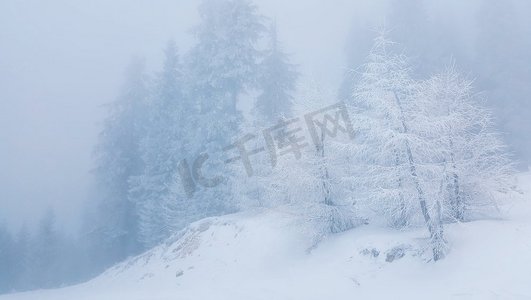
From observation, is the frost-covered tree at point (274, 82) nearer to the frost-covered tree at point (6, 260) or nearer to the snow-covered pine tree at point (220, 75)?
the snow-covered pine tree at point (220, 75)

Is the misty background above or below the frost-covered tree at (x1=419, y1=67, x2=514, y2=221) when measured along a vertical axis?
above

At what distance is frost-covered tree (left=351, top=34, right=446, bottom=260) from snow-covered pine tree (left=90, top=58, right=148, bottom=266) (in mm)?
23633

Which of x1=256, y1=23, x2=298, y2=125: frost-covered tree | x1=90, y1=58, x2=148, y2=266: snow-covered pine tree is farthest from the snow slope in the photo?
x1=90, y1=58, x2=148, y2=266: snow-covered pine tree

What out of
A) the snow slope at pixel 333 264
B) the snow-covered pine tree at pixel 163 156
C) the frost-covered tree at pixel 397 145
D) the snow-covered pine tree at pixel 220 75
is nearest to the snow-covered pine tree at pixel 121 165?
the snow-covered pine tree at pixel 163 156

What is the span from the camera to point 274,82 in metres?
29.4

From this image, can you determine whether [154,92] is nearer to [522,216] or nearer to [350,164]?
[350,164]

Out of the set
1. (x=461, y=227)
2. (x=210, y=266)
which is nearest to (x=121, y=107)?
(x=210, y=266)

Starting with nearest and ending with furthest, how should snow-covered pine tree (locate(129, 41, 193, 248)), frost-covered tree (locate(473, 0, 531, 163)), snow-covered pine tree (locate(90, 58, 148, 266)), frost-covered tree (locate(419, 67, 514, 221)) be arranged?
frost-covered tree (locate(419, 67, 514, 221)) → frost-covered tree (locate(473, 0, 531, 163)) → snow-covered pine tree (locate(129, 41, 193, 248)) → snow-covered pine tree (locate(90, 58, 148, 266))

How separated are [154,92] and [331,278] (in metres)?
23.7

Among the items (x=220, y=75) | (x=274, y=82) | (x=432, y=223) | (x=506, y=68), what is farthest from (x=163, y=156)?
(x=506, y=68)

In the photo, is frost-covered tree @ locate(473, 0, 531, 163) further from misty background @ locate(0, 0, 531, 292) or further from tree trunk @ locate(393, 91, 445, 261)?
tree trunk @ locate(393, 91, 445, 261)

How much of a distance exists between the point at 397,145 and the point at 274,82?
15.1 meters

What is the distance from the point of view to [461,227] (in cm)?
1598

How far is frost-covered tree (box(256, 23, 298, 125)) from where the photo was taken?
95.4 feet
